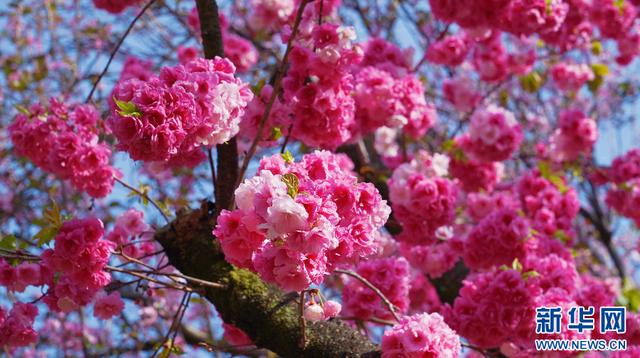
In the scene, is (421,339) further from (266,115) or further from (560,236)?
(560,236)

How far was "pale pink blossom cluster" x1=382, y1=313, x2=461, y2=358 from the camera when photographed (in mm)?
2129

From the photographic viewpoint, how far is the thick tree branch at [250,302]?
2357mm

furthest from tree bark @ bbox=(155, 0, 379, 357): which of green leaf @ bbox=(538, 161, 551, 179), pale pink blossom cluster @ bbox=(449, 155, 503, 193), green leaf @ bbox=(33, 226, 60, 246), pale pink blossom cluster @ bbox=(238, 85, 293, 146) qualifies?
green leaf @ bbox=(538, 161, 551, 179)

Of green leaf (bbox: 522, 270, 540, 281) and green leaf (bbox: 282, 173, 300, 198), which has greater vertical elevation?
green leaf (bbox: 522, 270, 540, 281)

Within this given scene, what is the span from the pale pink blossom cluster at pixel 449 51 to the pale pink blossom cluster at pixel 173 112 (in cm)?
265

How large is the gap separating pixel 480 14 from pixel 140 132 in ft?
8.00

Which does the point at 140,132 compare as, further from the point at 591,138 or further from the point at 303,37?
the point at 591,138

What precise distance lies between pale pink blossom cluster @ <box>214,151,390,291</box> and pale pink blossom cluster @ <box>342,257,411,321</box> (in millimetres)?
1306

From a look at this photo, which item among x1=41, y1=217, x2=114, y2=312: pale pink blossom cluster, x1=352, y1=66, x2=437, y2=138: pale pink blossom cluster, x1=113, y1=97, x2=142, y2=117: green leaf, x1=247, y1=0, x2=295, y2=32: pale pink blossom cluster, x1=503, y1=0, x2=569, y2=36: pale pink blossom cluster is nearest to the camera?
x1=113, y1=97, x2=142, y2=117: green leaf

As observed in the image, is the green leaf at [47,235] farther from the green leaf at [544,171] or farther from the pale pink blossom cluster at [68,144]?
the green leaf at [544,171]

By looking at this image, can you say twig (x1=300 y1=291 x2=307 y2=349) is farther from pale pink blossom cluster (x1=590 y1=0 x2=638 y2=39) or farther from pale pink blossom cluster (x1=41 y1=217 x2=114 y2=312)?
pale pink blossom cluster (x1=590 y1=0 x2=638 y2=39)


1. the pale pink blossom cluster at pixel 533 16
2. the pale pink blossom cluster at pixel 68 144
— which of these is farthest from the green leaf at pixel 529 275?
the pale pink blossom cluster at pixel 68 144

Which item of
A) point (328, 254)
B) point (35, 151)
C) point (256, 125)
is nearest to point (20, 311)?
point (35, 151)

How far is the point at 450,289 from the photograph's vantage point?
4070 mm
